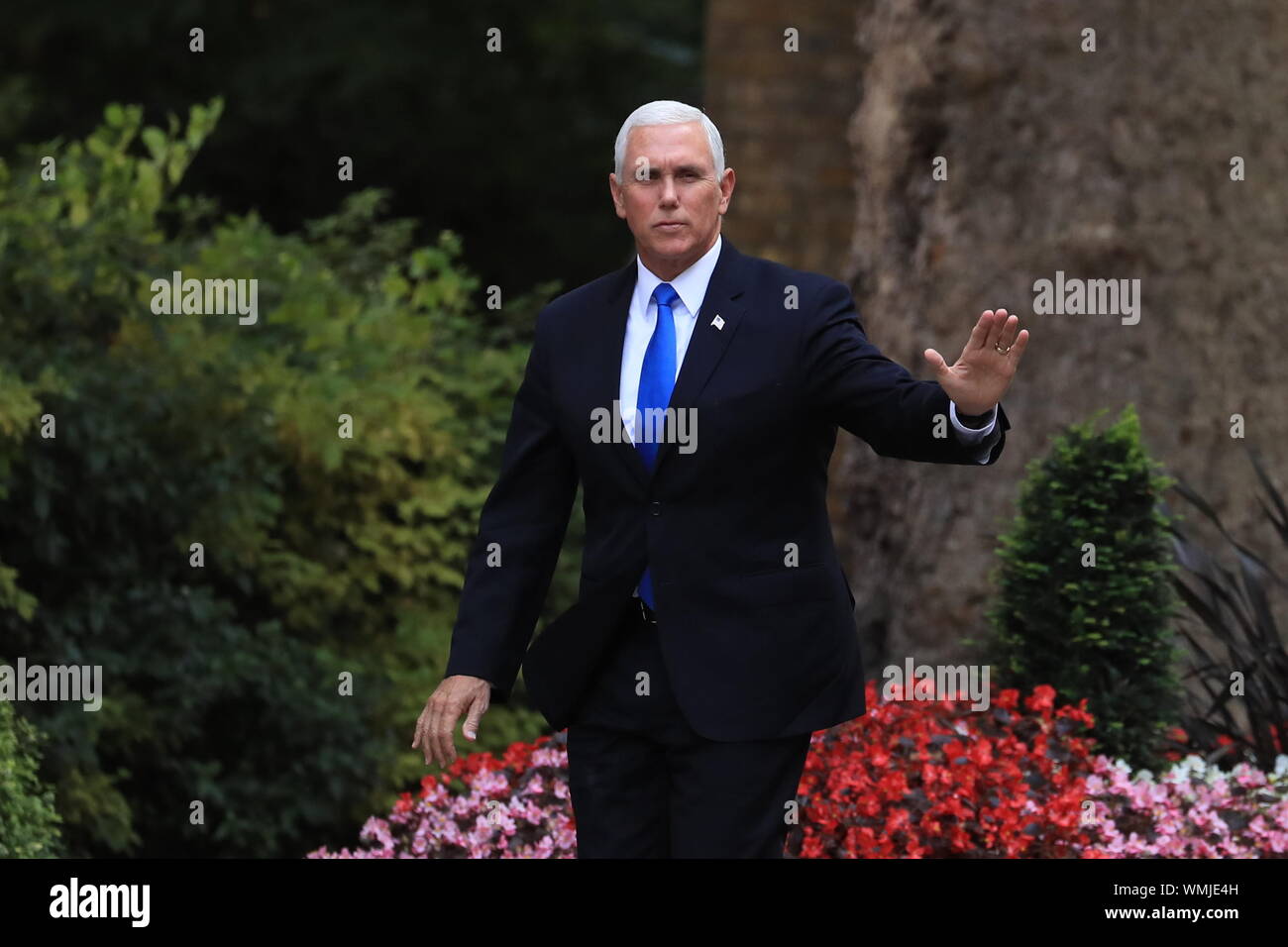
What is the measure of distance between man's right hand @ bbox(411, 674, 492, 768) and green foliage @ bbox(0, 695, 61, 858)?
151 centimetres

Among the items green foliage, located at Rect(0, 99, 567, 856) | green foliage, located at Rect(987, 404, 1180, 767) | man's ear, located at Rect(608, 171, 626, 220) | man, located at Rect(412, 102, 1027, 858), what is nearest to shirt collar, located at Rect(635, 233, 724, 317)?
man, located at Rect(412, 102, 1027, 858)

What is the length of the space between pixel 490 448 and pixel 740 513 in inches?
180

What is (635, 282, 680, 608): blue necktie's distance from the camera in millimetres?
4027

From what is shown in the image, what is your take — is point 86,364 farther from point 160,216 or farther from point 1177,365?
point 160,216

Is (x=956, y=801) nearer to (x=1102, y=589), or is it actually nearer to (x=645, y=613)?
(x=1102, y=589)

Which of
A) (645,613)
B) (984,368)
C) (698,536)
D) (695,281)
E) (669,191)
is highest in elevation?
(669,191)

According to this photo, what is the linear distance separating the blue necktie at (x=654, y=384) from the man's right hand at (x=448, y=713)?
16.2 inches

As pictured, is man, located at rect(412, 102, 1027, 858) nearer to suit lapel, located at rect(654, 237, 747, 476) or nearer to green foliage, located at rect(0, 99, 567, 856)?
suit lapel, located at rect(654, 237, 747, 476)

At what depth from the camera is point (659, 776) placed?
4.07m

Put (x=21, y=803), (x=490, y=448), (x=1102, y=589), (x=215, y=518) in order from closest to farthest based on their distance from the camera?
1. (x=21, y=803)
2. (x=1102, y=589)
3. (x=215, y=518)
4. (x=490, y=448)

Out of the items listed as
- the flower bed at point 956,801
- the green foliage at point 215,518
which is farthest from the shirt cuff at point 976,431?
the green foliage at point 215,518

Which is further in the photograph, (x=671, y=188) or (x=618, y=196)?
(x=618, y=196)

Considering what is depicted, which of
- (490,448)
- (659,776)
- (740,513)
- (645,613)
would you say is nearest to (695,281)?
(740,513)
